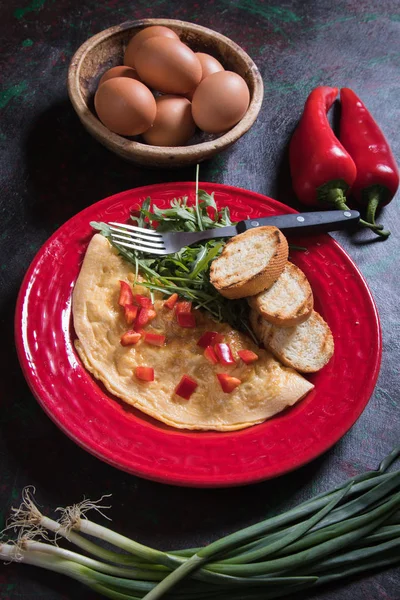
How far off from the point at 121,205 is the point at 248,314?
852mm

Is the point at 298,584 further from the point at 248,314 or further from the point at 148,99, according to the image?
the point at 148,99

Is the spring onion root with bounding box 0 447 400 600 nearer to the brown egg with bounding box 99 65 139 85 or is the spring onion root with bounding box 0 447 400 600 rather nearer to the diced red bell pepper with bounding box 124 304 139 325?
the diced red bell pepper with bounding box 124 304 139 325

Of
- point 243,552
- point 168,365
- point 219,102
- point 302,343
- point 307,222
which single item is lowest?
point 243,552

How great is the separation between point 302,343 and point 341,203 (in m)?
1.03

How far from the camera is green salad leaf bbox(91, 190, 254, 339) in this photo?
290 cm

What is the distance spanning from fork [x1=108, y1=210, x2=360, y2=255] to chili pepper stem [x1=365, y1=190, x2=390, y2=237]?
0.37 m

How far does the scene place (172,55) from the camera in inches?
127

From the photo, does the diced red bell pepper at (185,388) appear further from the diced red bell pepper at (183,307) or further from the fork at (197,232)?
the fork at (197,232)

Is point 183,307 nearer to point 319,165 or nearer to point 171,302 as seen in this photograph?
point 171,302

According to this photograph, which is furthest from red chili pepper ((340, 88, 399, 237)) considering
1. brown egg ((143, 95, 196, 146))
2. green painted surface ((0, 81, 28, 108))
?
green painted surface ((0, 81, 28, 108))

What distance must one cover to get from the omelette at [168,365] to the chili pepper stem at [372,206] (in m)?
1.16

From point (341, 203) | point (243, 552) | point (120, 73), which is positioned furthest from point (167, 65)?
point (243, 552)

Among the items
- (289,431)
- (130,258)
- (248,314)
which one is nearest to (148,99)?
(130,258)

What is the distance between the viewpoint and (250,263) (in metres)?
2.80
